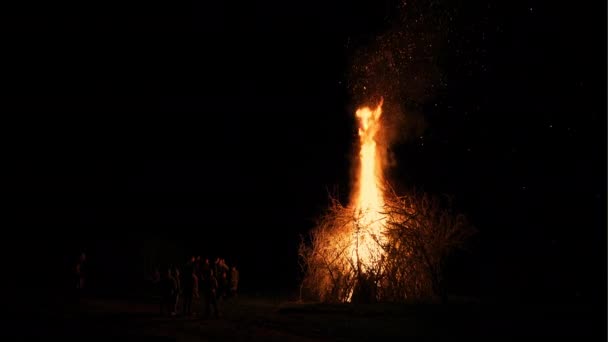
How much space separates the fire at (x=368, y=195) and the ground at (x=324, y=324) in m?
3.15

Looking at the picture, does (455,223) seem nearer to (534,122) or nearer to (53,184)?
(534,122)

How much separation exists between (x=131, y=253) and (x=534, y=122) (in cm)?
2264

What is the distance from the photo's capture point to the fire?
21375mm

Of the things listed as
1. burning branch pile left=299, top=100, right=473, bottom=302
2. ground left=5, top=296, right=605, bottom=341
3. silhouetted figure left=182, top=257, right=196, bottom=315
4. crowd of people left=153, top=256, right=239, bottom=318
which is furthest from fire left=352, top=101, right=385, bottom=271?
silhouetted figure left=182, top=257, right=196, bottom=315

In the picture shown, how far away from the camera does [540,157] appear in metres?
34.9

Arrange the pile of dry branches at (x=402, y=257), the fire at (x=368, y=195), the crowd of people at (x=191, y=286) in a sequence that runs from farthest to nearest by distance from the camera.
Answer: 1. the fire at (x=368, y=195)
2. the pile of dry branches at (x=402, y=257)
3. the crowd of people at (x=191, y=286)

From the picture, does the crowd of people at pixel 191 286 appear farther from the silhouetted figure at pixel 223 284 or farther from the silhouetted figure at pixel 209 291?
the silhouetted figure at pixel 223 284

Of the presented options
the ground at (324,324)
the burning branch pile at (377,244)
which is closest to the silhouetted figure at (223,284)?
the ground at (324,324)

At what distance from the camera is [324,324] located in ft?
52.1

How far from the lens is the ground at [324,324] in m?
14.0

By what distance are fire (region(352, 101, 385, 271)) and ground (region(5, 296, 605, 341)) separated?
3.15 metres

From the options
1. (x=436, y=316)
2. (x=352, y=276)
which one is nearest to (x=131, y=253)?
(x=352, y=276)

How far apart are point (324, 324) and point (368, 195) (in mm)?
8259

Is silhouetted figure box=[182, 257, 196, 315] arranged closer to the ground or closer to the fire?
the ground
